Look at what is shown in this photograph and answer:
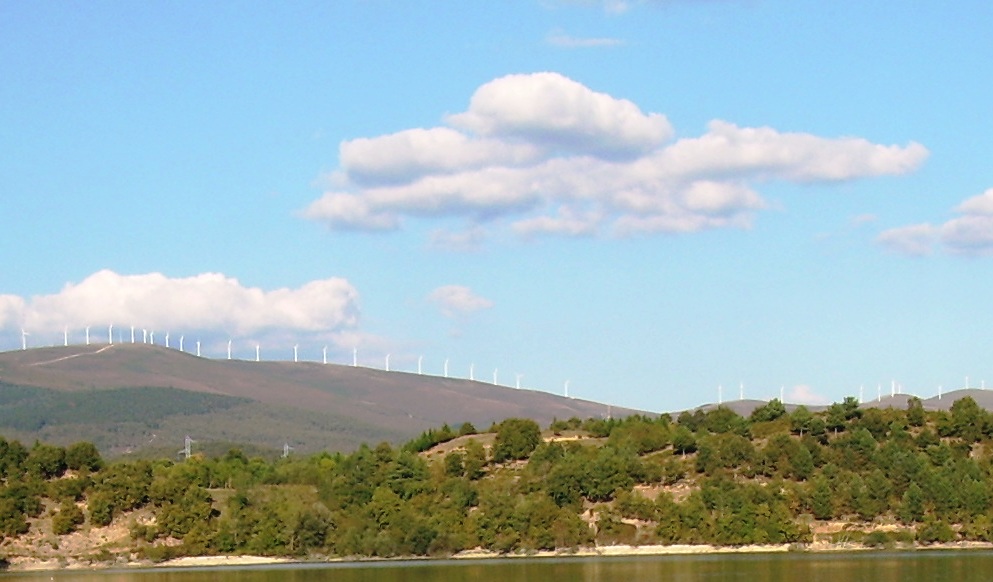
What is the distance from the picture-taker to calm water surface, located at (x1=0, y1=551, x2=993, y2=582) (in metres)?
132

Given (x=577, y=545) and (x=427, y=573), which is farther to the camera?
(x=577, y=545)

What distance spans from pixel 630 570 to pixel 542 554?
48.5 m

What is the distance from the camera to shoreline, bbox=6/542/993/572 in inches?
7559

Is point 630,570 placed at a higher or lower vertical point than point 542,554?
higher

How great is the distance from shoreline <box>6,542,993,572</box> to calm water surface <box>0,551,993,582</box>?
331 inches

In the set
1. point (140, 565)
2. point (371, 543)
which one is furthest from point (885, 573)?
point (140, 565)

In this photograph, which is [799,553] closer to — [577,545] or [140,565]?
[577,545]

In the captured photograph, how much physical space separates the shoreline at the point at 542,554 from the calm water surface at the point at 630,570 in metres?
8.42

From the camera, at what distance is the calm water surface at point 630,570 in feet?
435

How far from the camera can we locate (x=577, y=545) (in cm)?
19925

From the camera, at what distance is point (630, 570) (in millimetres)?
149875

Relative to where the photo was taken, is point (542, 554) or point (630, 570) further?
point (542, 554)

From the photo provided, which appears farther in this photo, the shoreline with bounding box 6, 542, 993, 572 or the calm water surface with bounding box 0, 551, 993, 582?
the shoreline with bounding box 6, 542, 993, 572

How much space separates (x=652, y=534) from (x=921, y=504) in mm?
31976
